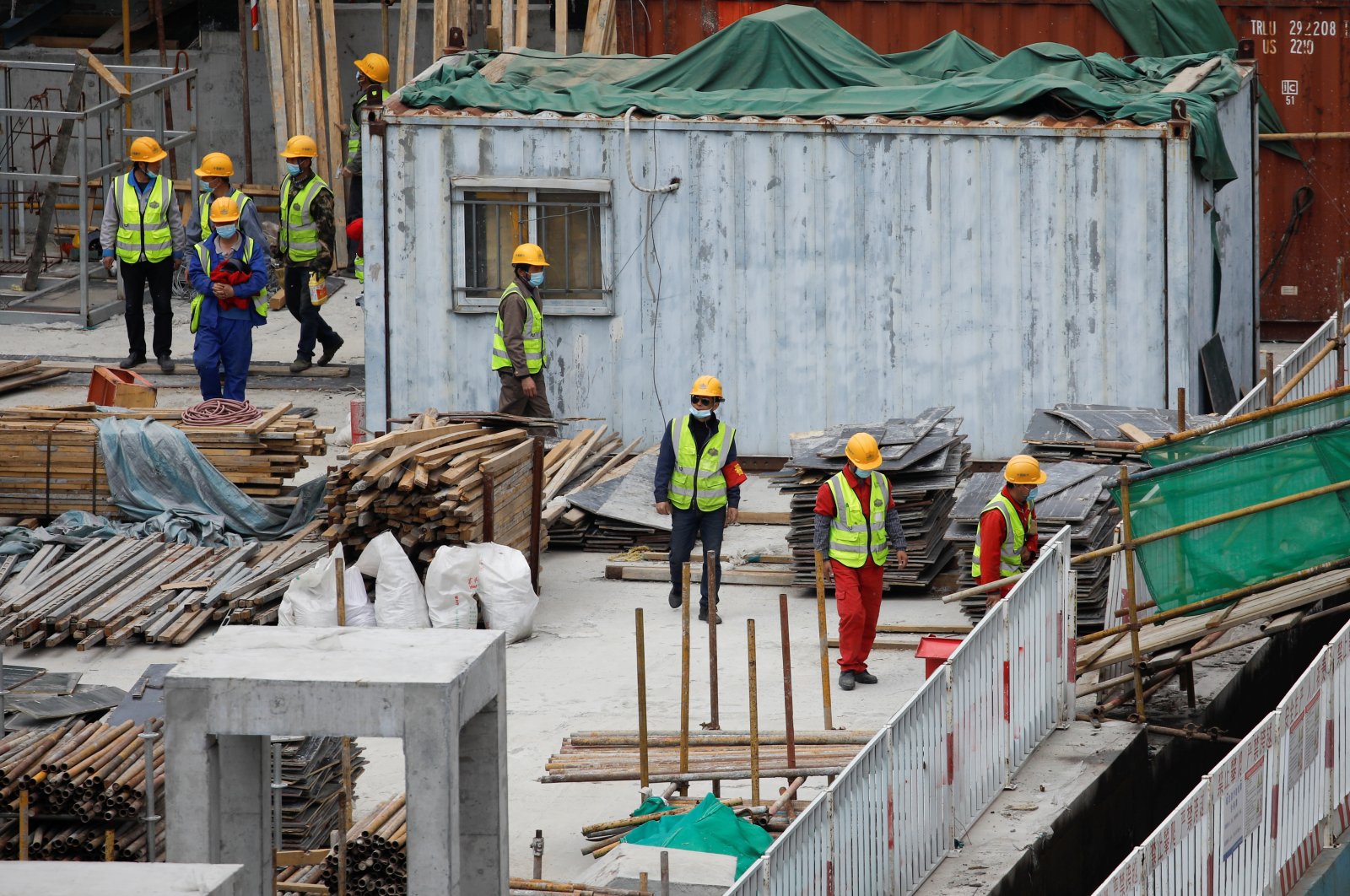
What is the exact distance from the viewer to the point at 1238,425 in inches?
542

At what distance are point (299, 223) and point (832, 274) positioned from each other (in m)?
5.84

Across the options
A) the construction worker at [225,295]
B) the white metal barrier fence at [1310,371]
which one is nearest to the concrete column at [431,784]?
the construction worker at [225,295]

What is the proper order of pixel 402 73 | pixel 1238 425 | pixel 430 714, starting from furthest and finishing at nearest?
pixel 402 73 → pixel 1238 425 → pixel 430 714

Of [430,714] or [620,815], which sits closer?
[430,714]

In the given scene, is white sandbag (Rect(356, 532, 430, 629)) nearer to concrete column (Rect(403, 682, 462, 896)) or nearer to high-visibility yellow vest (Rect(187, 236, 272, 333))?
high-visibility yellow vest (Rect(187, 236, 272, 333))

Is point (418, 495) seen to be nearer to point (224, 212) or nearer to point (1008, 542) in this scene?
point (1008, 542)

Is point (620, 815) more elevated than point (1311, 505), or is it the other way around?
point (1311, 505)

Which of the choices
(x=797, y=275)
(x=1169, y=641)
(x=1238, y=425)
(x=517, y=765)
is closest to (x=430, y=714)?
(x=517, y=765)

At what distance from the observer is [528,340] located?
1697 centimetres

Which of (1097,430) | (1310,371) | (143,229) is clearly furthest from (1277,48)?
(143,229)

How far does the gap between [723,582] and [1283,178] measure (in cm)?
1091

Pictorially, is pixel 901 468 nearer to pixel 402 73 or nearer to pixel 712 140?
pixel 712 140

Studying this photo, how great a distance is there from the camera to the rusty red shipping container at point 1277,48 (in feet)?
74.9

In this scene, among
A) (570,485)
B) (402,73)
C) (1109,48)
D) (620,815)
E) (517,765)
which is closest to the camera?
(620,815)
